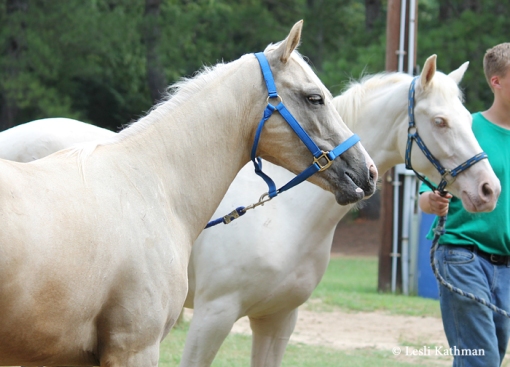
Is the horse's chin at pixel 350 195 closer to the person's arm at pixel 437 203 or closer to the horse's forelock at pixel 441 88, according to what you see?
the person's arm at pixel 437 203

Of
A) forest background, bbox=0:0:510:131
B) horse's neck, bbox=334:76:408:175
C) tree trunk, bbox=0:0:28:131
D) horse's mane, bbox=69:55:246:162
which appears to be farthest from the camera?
tree trunk, bbox=0:0:28:131

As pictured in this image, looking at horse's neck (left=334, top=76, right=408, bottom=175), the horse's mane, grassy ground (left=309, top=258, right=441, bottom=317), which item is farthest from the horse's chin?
grassy ground (left=309, top=258, right=441, bottom=317)

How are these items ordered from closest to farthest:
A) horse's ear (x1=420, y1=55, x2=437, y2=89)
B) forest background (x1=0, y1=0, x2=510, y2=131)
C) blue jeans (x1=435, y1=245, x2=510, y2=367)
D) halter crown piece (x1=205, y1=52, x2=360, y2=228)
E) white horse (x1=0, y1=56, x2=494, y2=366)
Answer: halter crown piece (x1=205, y1=52, x2=360, y2=228) → blue jeans (x1=435, y1=245, x2=510, y2=367) → white horse (x1=0, y1=56, x2=494, y2=366) → horse's ear (x1=420, y1=55, x2=437, y2=89) → forest background (x1=0, y1=0, x2=510, y2=131)

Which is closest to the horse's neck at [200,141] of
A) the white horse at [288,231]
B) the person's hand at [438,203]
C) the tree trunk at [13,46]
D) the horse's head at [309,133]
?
the horse's head at [309,133]

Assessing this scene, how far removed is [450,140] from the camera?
3.80m

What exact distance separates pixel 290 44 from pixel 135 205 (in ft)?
3.06

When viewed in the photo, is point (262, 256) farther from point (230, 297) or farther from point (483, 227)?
point (483, 227)

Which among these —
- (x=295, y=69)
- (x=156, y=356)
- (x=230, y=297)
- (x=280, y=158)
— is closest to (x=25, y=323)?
(x=156, y=356)

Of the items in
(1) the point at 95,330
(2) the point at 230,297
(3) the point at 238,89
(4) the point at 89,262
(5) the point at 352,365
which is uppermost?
(3) the point at 238,89

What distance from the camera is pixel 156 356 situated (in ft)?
8.27

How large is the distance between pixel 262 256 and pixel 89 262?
1.64 metres

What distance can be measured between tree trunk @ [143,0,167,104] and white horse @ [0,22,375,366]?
16.2 metres

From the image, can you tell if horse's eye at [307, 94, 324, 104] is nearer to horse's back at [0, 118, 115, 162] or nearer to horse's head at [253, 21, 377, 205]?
horse's head at [253, 21, 377, 205]

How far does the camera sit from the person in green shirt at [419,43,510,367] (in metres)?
3.56
